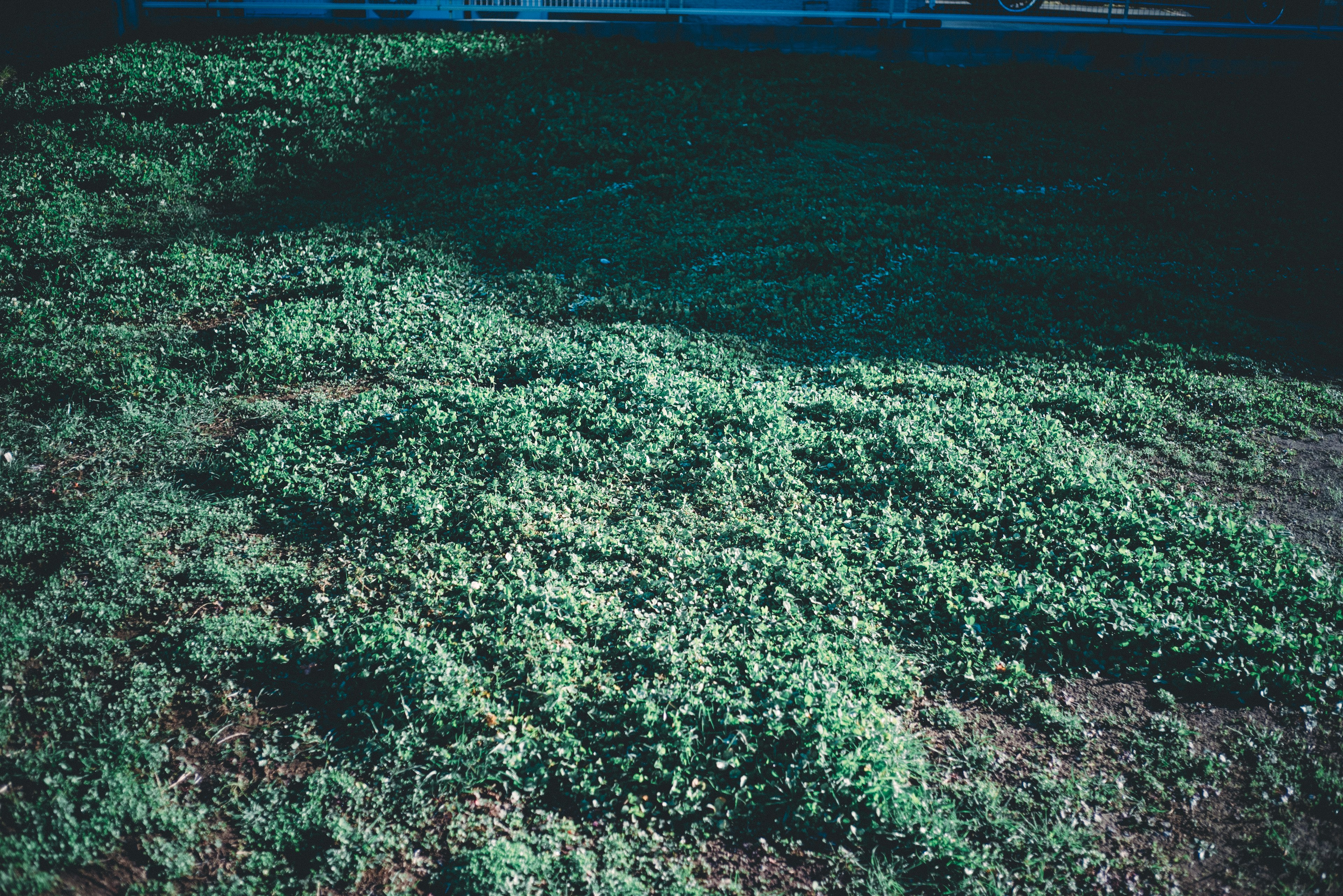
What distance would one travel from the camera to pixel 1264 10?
1297 cm

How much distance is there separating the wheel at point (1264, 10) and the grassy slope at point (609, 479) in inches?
145

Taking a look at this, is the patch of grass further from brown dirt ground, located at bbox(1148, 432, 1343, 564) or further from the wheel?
the wheel

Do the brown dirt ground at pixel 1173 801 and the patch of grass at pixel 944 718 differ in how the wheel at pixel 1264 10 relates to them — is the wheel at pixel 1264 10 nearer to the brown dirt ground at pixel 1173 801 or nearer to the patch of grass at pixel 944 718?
the brown dirt ground at pixel 1173 801

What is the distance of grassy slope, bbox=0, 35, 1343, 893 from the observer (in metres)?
3.51

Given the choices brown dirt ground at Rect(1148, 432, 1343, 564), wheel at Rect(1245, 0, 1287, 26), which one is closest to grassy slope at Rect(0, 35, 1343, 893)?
brown dirt ground at Rect(1148, 432, 1343, 564)

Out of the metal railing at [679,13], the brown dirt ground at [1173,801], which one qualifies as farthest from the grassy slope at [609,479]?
the metal railing at [679,13]

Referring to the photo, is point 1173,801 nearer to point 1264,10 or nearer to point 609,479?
point 609,479

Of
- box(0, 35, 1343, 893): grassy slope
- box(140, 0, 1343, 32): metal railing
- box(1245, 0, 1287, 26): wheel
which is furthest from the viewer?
box(1245, 0, 1287, 26): wheel

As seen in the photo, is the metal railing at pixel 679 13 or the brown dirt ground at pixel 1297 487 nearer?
the brown dirt ground at pixel 1297 487

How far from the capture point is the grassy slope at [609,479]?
3514 mm

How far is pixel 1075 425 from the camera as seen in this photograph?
6.14 meters

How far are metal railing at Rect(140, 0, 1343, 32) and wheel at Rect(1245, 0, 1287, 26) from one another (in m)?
0.21

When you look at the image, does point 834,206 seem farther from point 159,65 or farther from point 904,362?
point 159,65

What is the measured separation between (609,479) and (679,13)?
9.44 meters
